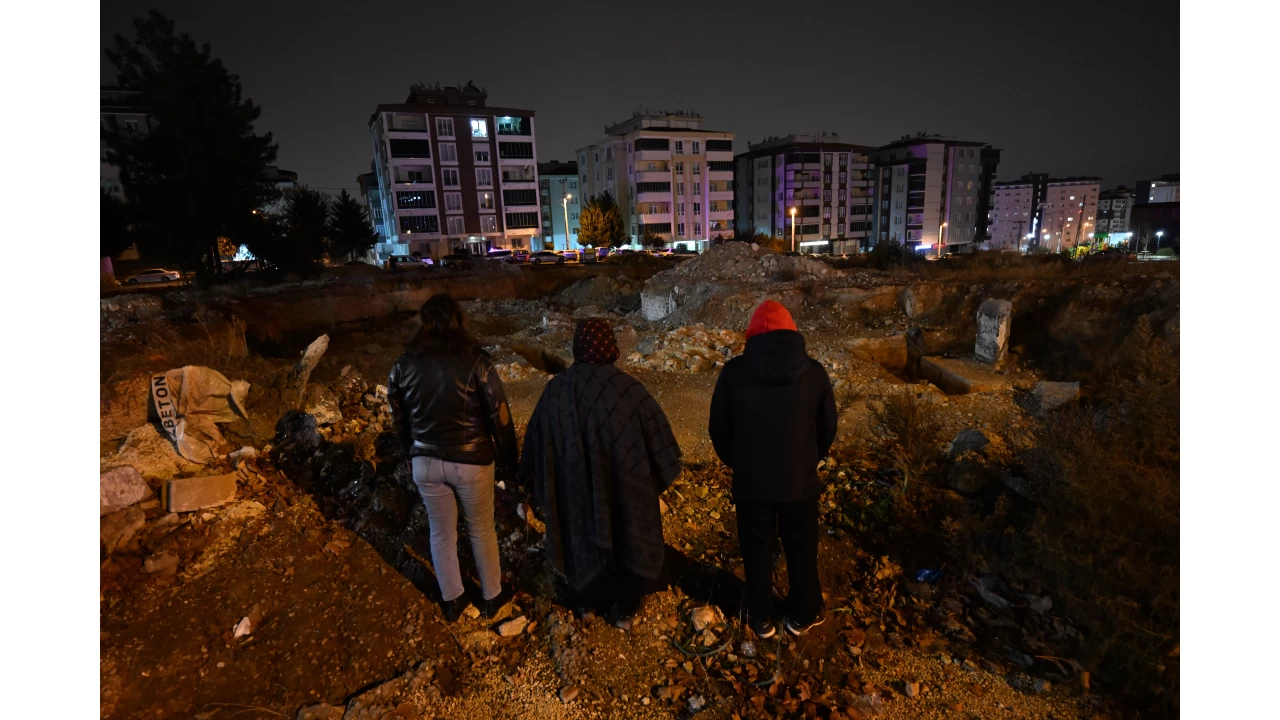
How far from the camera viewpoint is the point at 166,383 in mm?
4547

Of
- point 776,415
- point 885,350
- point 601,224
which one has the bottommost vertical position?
point 885,350

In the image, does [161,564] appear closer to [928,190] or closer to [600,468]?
[600,468]

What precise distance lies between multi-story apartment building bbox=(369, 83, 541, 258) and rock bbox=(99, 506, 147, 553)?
Result: 132 ft

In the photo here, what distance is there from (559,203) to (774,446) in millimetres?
56116

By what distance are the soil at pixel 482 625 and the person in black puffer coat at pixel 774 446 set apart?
301 millimetres

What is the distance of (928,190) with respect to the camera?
5500 cm

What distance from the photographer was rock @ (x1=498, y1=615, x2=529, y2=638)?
3.04 meters

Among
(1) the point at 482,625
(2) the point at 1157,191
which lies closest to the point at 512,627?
(1) the point at 482,625

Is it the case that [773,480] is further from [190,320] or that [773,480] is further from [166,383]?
[190,320]

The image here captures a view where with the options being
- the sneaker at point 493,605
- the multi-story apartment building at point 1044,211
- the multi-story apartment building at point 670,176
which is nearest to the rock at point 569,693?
the sneaker at point 493,605

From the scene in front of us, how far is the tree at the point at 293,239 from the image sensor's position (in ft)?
72.8

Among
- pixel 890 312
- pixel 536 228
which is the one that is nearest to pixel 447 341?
pixel 890 312

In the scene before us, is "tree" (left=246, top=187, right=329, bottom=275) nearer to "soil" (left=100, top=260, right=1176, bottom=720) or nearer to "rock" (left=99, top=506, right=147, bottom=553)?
"soil" (left=100, top=260, right=1176, bottom=720)

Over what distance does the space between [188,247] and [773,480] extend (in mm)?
23552
